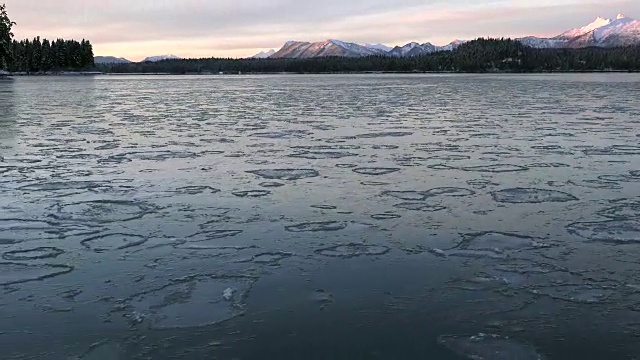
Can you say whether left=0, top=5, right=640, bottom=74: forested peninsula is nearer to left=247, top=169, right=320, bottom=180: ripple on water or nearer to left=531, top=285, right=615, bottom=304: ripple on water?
left=247, top=169, right=320, bottom=180: ripple on water

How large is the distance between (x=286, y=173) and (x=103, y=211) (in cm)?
294

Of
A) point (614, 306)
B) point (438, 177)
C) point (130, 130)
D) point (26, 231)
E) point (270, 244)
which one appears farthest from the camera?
point (130, 130)

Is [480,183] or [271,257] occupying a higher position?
[480,183]

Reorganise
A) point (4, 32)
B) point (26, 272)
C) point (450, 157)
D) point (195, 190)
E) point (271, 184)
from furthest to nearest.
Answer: point (4, 32) < point (450, 157) < point (271, 184) < point (195, 190) < point (26, 272)

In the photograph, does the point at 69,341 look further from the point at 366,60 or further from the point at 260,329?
the point at 366,60

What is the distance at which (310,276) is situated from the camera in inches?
185

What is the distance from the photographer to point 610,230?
19.0ft

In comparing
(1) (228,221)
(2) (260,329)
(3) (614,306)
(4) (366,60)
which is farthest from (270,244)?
(4) (366,60)

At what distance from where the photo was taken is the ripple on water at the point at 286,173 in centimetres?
855

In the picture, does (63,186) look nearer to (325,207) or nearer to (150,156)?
(150,156)

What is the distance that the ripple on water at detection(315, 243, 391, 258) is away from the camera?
17.2 feet

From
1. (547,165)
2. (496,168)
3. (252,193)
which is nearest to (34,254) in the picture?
(252,193)

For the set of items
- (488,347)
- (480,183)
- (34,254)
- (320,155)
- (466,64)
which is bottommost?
(488,347)

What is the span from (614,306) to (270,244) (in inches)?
112
